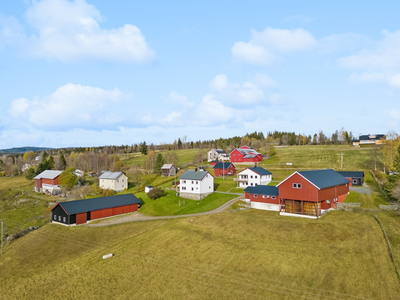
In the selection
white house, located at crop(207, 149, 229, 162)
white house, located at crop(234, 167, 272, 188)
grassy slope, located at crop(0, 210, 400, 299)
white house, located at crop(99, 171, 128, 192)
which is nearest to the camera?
grassy slope, located at crop(0, 210, 400, 299)

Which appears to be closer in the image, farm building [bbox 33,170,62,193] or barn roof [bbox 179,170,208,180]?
barn roof [bbox 179,170,208,180]

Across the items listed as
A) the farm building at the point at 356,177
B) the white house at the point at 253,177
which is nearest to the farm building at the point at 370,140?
the farm building at the point at 356,177

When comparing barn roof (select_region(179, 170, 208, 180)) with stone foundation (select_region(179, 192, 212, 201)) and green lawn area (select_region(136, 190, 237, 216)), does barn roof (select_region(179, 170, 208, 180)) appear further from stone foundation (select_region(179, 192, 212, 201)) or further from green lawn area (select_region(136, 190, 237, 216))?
green lawn area (select_region(136, 190, 237, 216))

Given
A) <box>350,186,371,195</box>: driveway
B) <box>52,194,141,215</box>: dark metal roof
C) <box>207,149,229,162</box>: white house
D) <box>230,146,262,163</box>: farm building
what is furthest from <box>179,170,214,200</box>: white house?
<box>207,149,229,162</box>: white house

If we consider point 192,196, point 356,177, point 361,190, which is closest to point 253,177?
point 192,196

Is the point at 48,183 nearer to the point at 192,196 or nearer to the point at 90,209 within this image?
the point at 90,209
